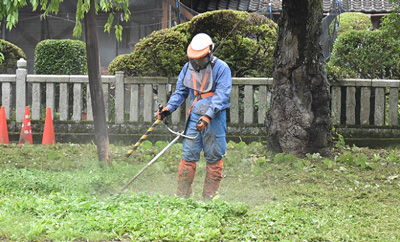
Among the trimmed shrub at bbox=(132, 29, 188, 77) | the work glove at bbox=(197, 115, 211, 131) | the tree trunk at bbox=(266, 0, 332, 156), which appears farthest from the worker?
the trimmed shrub at bbox=(132, 29, 188, 77)

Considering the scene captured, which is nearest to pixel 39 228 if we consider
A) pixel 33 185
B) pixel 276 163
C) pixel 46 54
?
pixel 33 185

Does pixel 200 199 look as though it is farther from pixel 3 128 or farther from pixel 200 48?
pixel 3 128

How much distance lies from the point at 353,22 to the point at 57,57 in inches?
350

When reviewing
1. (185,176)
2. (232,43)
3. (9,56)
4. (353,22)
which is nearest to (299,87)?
(232,43)

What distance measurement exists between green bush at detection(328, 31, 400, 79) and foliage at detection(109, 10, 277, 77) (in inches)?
61.7

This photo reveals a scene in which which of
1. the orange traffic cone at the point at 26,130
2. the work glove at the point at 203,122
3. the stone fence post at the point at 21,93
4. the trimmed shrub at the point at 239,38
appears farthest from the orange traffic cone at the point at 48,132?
the work glove at the point at 203,122

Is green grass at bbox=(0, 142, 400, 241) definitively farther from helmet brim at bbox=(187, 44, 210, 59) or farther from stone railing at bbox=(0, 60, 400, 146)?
helmet brim at bbox=(187, 44, 210, 59)

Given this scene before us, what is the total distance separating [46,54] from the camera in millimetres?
13344

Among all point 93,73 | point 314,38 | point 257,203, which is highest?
point 314,38

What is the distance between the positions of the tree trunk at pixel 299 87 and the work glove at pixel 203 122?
11.8ft

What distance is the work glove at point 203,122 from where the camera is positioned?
19.3ft

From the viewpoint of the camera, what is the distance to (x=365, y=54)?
12.5 m

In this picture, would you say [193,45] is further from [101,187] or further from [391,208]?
[391,208]

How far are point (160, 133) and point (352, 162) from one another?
4.23 metres
